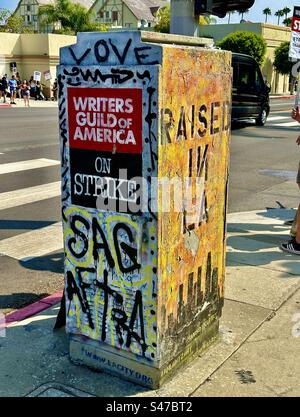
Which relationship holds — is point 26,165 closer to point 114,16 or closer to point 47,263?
point 47,263

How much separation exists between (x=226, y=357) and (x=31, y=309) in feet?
5.48

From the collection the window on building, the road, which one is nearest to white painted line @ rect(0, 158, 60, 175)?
the road

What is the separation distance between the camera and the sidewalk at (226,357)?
301 centimetres

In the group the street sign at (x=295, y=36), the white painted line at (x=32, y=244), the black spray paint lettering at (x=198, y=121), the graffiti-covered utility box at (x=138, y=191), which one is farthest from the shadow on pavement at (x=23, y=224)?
the street sign at (x=295, y=36)

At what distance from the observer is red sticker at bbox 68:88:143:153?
272 centimetres

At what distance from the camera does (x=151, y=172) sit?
273 cm

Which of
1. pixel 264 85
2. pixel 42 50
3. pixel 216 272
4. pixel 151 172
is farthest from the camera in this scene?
pixel 42 50

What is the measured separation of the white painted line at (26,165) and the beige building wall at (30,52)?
30.6 metres

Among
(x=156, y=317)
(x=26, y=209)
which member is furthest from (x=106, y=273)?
(x=26, y=209)

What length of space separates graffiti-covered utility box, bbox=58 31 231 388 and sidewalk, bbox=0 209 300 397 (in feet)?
0.40
